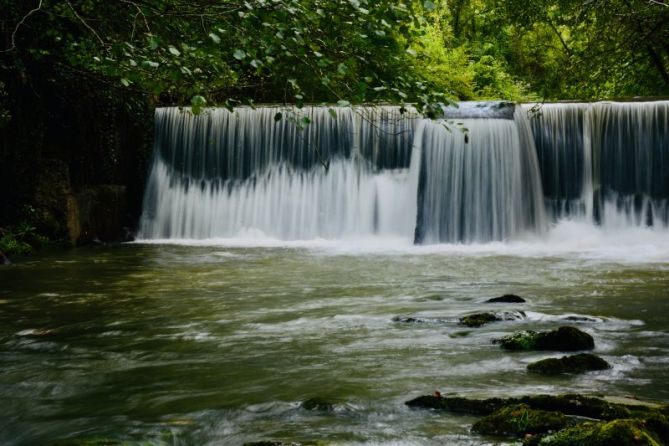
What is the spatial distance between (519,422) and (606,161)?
45.1 ft

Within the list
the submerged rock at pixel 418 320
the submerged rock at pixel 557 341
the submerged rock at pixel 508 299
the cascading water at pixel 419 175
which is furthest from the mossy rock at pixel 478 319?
the cascading water at pixel 419 175

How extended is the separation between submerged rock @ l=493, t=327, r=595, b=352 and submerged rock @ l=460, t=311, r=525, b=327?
0.96 meters

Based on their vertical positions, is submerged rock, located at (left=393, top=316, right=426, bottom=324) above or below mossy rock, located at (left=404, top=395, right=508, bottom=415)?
above

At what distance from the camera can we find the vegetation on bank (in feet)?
16.7

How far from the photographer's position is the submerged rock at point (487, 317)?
6946 millimetres

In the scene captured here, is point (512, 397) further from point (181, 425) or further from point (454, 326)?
point (454, 326)

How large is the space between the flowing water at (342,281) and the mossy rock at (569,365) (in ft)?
0.36

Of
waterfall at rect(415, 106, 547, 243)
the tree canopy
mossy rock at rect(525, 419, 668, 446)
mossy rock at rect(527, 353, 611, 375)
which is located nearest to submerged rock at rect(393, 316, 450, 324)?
mossy rock at rect(527, 353, 611, 375)

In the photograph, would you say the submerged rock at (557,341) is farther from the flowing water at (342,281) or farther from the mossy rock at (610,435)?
the mossy rock at (610,435)

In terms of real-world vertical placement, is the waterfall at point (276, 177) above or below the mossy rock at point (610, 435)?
above

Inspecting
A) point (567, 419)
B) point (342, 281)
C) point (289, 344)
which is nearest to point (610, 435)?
point (567, 419)

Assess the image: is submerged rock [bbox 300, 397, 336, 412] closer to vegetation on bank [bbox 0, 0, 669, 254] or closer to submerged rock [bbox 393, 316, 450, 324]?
vegetation on bank [bbox 0, 0, 669, 254]

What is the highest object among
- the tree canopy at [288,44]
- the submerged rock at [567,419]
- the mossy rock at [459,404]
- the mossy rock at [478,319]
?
the tree canopy at [288,44]

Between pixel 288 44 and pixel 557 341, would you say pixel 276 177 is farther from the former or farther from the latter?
pixel 288 44
